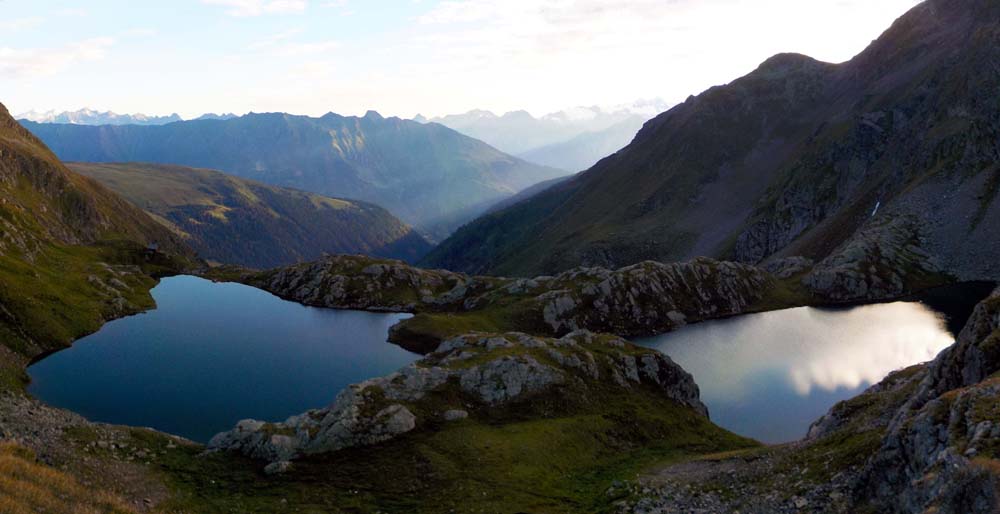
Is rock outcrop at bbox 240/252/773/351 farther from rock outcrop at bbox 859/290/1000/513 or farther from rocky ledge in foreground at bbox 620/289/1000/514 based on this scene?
rock outcrop at bbox 859/290/1000/513

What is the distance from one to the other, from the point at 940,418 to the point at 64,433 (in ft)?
208

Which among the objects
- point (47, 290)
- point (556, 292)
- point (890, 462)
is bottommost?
point (556, 292)

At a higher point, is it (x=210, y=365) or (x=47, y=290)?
(x=47, y=290)

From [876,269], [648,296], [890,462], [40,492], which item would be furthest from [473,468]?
[876,269]

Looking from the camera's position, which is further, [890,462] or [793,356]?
[793,356]

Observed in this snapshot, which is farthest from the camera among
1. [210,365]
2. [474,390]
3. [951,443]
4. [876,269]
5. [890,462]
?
[876,269]

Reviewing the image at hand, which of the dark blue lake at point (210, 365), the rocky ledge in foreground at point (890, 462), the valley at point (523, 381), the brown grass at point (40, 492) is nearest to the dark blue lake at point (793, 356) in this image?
the valley at point (523, 381)

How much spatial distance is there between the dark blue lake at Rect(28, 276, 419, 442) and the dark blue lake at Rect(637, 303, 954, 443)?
55.3m

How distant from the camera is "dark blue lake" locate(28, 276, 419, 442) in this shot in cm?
7725

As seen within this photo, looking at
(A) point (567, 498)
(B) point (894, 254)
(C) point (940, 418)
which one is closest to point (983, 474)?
(C) point (940, 418)

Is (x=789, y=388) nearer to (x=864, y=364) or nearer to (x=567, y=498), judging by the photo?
(x=864, y=364)

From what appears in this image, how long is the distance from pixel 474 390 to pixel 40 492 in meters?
42.5

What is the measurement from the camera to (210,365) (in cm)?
9700

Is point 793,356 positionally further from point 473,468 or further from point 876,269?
point 473,468
